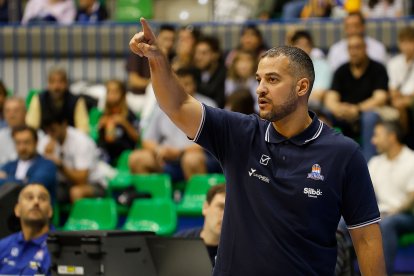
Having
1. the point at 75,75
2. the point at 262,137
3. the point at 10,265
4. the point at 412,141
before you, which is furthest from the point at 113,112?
the point at 262,137

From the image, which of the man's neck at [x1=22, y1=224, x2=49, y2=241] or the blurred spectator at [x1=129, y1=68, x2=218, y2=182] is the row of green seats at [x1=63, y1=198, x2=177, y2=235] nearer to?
the blurred spectator at [x1=129, y1=68, x2=218, y2=182]

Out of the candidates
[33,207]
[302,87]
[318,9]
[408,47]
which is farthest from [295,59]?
[318,9]

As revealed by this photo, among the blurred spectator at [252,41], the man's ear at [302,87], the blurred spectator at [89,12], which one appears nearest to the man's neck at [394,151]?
the blurred spectator at [252,41]

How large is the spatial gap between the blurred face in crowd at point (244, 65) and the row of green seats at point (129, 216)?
6.34 ft

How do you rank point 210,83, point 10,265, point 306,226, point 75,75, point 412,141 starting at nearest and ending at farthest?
point 306,226
point 10,265
point 412,141
point 210,83
point 75,75

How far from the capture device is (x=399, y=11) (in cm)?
1255

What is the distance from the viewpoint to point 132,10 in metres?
13.9

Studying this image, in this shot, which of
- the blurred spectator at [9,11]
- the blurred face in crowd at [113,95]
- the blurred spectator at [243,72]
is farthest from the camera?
the blurred spectator at [9,11]

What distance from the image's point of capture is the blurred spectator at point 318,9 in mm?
12695

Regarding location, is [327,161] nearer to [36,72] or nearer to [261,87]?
[261,87]

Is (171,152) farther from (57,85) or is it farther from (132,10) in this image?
(132,10)

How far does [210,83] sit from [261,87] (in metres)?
6.57

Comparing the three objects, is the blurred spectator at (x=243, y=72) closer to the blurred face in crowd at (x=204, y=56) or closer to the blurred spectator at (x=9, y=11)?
the blurred face in crowd at (x=204, y=56)

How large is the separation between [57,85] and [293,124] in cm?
708
